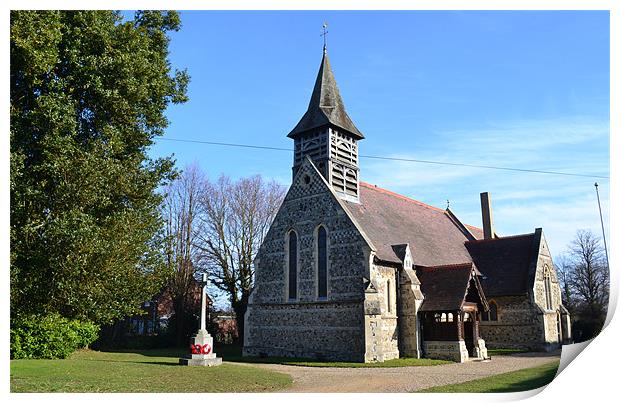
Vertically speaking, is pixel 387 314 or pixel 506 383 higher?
pixel 387 314

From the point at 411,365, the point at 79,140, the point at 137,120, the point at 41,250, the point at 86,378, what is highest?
the point at 137,120

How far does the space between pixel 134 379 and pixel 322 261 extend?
11400 millimetres

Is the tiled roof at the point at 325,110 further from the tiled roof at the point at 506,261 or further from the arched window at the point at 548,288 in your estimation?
the arched window at the point at 548,288

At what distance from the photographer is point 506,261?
98.6 ft

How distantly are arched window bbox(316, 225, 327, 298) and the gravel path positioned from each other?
427cm

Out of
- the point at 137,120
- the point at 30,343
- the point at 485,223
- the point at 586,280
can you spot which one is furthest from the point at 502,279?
the point at 30,343

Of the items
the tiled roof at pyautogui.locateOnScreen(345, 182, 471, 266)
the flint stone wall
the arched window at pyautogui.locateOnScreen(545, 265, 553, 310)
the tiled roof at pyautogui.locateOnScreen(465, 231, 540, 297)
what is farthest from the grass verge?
the flint stone wall

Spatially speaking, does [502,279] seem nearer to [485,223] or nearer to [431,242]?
[431,242]

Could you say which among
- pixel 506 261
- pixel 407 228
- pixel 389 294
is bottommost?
pixel 389 294

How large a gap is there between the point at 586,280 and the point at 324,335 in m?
24.6

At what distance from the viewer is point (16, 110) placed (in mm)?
15055

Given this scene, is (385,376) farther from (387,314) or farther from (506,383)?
(387,314)

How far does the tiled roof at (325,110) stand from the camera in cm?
2530

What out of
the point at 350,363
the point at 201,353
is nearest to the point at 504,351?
the point at 350,363
